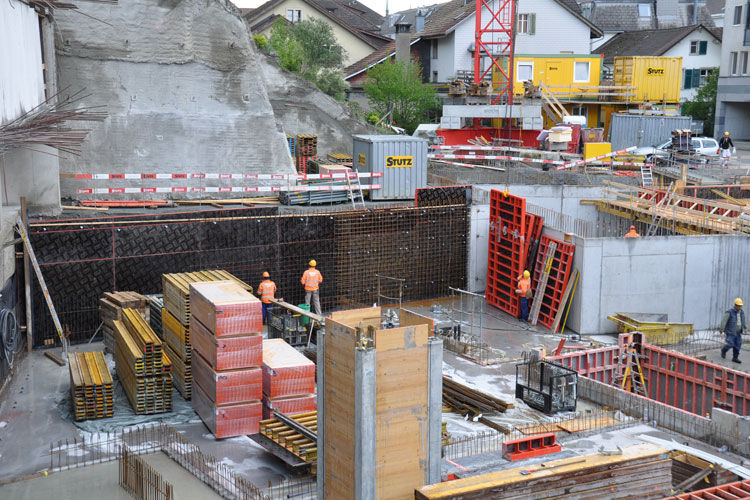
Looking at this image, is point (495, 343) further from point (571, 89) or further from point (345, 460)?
point (571, 89)

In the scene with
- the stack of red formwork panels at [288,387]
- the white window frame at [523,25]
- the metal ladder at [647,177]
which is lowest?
the stack of red formwork panels at [288,387]

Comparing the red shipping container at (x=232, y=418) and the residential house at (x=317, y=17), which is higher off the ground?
the residential house at (x=317, y=17)

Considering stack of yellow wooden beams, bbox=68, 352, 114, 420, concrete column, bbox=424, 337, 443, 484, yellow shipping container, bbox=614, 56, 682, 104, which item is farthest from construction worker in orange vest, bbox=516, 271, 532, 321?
yellow shipping container, bbox=614, 56, 682, 104

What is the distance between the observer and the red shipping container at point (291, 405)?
16.1 m

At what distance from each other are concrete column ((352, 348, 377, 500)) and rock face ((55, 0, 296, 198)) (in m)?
16.0

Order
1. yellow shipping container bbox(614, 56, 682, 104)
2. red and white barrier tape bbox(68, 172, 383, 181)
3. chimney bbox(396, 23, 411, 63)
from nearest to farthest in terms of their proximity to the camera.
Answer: red and white barrier tape bbox(68, 172, 383, 181) < yellow shipping container bbox(614, 56, 682, 104) < chimney bbox(396, 23, 411, 63)

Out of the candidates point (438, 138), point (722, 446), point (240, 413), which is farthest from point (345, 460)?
point (438, 138)

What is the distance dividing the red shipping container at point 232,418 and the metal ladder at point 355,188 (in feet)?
33.6

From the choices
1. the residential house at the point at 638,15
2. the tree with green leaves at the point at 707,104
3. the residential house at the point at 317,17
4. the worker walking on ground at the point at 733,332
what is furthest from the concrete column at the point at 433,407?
the residential house at the point at 638,15

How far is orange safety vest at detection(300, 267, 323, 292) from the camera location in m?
22.1

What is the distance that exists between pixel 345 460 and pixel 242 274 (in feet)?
39.8

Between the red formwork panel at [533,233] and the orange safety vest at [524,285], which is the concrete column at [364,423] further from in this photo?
the red formwork panel at [533,233]

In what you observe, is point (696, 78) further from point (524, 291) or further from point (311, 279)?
point (311, 279)

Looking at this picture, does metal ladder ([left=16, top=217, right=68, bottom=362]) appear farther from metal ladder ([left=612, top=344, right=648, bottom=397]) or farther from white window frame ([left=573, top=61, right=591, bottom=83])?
white window frame ([left=573, top=61, right=591, bottom=83])
